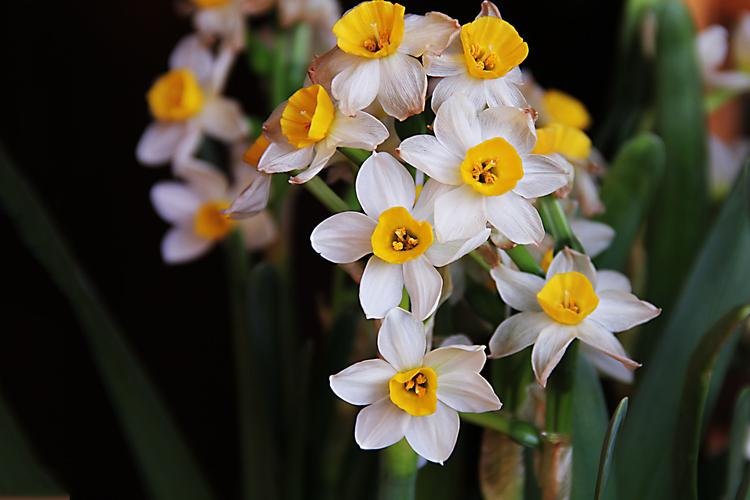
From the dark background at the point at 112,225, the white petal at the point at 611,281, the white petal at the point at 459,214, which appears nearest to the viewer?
the white petal at the point at 459,214

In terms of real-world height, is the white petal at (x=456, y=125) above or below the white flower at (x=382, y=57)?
below

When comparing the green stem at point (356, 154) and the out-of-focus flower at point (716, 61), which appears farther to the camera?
the out-of-focus flower at point (716, 61)

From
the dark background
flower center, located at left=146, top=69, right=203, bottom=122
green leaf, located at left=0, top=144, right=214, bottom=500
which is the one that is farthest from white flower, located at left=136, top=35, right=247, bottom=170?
the dark background

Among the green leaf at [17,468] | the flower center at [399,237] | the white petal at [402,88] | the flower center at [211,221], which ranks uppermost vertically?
the white petal at [402,88]

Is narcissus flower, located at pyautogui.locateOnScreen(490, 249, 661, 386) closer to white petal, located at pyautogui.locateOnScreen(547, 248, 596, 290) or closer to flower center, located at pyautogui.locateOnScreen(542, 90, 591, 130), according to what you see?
white petal, located at pyautogui.locateOnScreen(547, 248, 596, 290)

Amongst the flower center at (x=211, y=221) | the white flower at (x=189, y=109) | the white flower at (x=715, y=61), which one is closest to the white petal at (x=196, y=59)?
the white flower at (x=189, y=109)

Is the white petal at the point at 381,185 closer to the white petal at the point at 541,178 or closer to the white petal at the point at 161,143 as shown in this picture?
the white petal at the point at 541,178

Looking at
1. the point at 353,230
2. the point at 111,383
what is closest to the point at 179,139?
the point at 111,383
